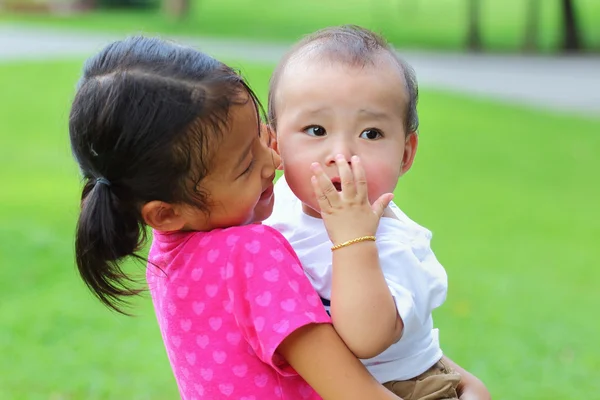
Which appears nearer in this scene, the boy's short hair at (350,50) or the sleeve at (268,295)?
the sleeve at (268,295)

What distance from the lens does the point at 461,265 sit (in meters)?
7.21

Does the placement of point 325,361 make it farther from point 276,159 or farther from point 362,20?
point 362,20

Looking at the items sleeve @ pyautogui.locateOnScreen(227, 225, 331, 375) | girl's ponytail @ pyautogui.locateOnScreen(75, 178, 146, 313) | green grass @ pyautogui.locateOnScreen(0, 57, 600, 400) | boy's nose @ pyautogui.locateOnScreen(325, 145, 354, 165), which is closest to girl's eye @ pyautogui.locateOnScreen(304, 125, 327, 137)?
boy's nose @ pyautogui.locateOnScreen(325, 145, 354, 165)

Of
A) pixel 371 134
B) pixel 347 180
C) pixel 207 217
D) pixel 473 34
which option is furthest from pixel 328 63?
pixel 473 34

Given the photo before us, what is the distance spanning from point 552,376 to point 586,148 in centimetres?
665

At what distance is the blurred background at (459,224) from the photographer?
5.26 m

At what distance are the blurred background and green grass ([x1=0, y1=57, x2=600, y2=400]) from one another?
0.05ft

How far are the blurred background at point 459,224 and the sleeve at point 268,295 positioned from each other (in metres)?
0.53

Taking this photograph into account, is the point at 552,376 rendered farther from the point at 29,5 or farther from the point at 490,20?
the point at 29,5

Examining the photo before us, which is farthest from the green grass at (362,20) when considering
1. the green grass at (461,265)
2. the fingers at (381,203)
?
the fingers at (381,203)

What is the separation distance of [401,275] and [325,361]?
25 cm

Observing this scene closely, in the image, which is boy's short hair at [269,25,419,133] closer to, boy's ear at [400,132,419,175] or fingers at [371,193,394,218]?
boy's ear at [400,132,419,175]

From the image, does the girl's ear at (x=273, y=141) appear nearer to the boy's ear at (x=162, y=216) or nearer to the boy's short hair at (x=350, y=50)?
the boy's short hair at (x=350, y=50)

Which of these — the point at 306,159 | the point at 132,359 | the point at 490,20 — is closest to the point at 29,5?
the point at 490,20
